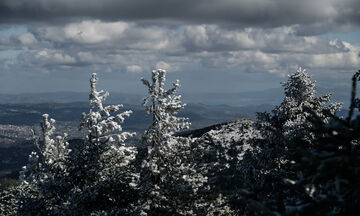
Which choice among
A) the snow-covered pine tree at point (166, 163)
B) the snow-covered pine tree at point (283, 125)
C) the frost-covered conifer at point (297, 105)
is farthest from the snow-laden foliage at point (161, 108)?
the frost-covered conifer at point (297, 105)

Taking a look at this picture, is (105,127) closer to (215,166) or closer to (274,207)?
(215,166)

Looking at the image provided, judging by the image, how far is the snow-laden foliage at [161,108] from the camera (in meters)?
17.9

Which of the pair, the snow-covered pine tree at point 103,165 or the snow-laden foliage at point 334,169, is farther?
the snow-covered pine tree at point 103,165

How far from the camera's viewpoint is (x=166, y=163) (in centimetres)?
1798

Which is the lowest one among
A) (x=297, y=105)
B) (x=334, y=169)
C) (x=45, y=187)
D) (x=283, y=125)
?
(x=45, y=187)

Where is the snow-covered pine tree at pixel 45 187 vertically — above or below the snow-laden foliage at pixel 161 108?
below

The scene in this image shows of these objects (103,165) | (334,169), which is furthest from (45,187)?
(334,169)

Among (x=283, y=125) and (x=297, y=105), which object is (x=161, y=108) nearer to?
(x=283, y=125)

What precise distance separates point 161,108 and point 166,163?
2.80 m

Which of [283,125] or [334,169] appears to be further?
[283,125]

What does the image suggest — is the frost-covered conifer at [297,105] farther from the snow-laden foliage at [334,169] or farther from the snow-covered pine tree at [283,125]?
the snow-laden foliage at [334,169]

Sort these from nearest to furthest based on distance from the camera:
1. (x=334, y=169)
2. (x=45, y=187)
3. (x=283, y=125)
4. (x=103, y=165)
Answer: (x=334, y=169) → (x=45, y=187) → (x=103, y=165) → (x=283, y=125)

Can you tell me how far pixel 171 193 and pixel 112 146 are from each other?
12.1ft

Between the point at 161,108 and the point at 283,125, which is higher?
the point at 161,108
